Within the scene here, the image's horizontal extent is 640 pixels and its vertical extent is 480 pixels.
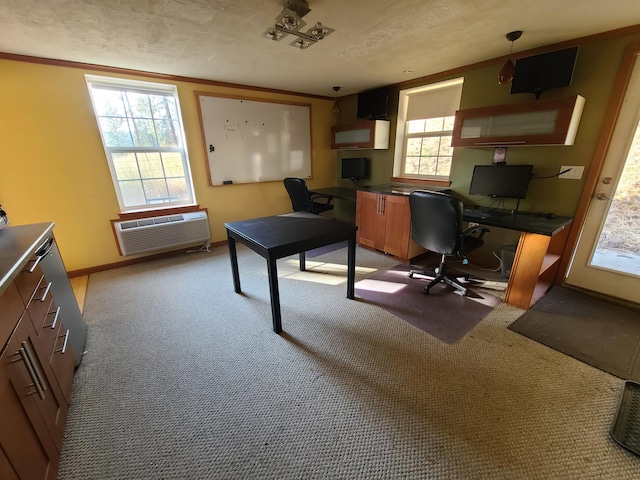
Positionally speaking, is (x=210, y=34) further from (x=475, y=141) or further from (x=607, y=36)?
(x=607, y=36)

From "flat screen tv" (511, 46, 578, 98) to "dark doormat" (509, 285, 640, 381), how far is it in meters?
1.87

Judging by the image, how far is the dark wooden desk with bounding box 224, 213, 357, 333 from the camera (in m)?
1.83

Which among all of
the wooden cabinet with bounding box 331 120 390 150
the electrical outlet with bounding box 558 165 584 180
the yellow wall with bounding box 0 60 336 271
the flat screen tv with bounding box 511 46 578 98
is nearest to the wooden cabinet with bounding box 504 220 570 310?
the electrical outlet with bounding box 558 165 584 180

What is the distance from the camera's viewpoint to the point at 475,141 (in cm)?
262

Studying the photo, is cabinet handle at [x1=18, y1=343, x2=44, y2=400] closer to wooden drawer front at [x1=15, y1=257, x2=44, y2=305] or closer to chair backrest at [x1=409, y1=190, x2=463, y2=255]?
wooden drawer front at [x1=15, y1=257, x2=44, y2=305]

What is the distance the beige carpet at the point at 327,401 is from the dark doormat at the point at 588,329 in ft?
0.36

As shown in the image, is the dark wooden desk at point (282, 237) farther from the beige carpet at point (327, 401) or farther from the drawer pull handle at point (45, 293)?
the drawer pull handle at point (45, 293)

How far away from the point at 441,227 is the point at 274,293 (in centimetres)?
155

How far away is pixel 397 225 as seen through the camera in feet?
10.2

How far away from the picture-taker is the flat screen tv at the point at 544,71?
82.1 inches

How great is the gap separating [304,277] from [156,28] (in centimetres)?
243

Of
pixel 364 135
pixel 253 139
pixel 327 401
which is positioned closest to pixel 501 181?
pixel 364 135

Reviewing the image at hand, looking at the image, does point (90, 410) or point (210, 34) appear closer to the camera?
point (90, 410)

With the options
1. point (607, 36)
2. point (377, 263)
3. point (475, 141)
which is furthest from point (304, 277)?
point (607, 36)
